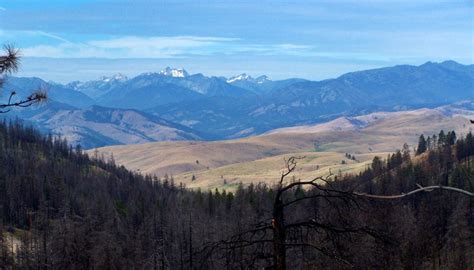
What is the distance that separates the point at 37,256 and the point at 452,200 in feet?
305

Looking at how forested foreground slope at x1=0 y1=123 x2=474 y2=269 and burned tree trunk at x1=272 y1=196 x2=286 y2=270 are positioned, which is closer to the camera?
forested foreground slope at x1=0 y1=123 x2=474 y2=269

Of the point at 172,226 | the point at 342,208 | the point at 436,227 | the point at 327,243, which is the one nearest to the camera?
the point at 342,208

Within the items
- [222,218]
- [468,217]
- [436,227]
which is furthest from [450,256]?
[222,218]

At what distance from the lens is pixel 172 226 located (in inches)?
6531

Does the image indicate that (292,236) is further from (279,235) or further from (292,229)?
(279,235)

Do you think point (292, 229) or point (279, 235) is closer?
point (279, 235)

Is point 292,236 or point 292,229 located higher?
point 292,229

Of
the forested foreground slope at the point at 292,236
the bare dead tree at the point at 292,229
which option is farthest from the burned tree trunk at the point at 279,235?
the forested foreground slope at the point at 292,236

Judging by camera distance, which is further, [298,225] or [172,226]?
[172,226]

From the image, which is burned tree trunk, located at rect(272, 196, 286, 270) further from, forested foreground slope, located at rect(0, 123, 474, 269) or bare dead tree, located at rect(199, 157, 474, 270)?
forested foreground slope, located at rect(0, 123, 474, 269)

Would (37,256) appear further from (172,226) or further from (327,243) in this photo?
(327,243)

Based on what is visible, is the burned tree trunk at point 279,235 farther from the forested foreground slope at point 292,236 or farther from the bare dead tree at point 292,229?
the forested foreground slope at point 292,236

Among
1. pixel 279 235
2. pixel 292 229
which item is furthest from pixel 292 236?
pixel 279 235

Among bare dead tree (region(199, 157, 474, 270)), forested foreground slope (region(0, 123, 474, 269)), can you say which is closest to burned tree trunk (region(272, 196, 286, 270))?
bare dead tree (region(199, 157, 474, 270))
